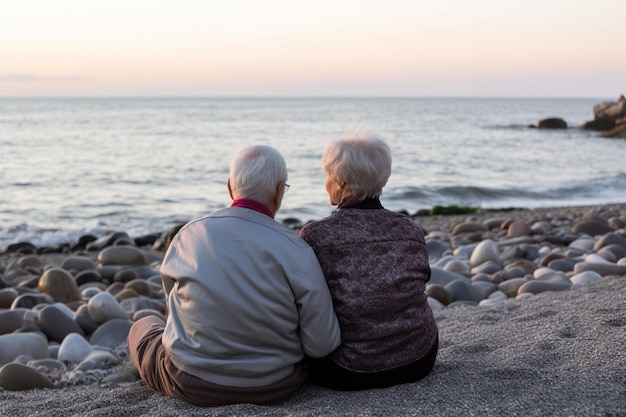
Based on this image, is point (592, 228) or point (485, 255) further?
point (592, 228)

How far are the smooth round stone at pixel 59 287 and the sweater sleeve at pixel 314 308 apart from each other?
16.0 feet

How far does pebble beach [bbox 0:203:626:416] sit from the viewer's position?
3.15m

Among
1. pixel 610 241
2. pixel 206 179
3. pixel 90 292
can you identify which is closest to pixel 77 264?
pixel 90 292

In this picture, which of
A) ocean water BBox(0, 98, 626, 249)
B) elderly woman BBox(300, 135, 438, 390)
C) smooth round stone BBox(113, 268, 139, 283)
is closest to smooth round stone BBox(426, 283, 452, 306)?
elderly woman BBox(300, 135, 438, 390)

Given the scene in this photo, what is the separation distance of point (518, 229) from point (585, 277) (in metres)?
4.28

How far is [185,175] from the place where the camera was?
22.4 meters

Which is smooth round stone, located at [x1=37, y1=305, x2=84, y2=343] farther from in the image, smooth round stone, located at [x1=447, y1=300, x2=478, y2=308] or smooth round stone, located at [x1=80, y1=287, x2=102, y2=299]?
smooth round stone, located at [x1=447, y1=300, x2=478, y2=308]

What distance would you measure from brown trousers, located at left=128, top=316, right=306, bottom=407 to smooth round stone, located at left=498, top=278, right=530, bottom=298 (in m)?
3.74

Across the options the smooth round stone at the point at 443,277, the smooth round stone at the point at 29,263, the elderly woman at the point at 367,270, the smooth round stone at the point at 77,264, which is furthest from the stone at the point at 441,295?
the smooth round stone at the point at 29,263

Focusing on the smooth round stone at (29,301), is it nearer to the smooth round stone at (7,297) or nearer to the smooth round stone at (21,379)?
the smooth round stone at (7,297)

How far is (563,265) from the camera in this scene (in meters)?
7.74

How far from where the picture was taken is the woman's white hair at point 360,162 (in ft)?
10.9

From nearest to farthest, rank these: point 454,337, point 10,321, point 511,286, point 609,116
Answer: point 454,337, point 10,321, point 511,286, point 609,116

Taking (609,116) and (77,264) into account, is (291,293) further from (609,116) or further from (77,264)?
(609,116)
